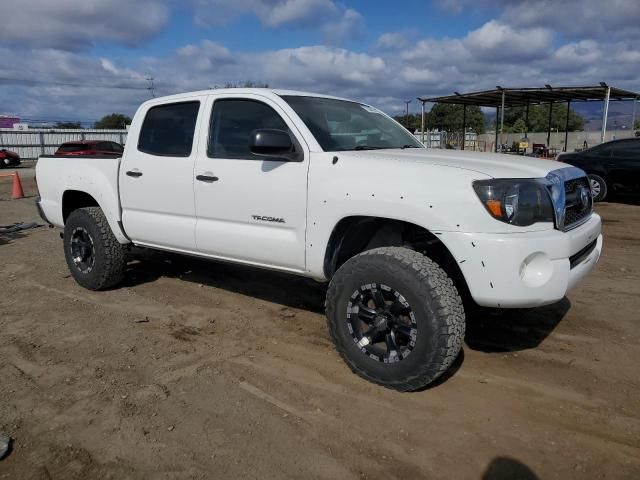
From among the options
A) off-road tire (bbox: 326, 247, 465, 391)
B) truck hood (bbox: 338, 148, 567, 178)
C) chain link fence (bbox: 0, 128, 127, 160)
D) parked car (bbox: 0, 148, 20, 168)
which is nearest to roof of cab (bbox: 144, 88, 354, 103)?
truck hood (bbox: 338, 148, 567, 178)

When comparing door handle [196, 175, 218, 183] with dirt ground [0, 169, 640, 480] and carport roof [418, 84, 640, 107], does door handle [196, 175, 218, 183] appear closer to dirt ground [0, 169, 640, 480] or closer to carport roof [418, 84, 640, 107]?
dirt ground [0, 169, 640, 480]

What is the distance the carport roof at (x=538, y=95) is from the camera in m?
21.2

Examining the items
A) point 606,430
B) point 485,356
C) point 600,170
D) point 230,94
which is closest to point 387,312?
point 485,356

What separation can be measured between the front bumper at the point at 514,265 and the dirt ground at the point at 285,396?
70cm

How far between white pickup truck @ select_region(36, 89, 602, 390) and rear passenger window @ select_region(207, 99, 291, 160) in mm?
11

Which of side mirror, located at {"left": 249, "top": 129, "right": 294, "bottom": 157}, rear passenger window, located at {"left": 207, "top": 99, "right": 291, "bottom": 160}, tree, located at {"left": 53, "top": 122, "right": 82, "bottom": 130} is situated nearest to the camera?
side mirror, located at {"left": 249, "top": 129, "right": 294, "bottom": 157}

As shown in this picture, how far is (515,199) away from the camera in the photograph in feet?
9.98

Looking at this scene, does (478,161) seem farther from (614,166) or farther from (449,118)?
(449,118)

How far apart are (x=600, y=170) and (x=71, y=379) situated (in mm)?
11762

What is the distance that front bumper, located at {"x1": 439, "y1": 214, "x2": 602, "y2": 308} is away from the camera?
9.75 feet

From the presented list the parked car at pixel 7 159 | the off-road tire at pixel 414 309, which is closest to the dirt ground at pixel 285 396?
the off-road tire at pixel 414 309

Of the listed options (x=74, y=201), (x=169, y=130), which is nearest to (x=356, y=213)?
(x=169, y=130)

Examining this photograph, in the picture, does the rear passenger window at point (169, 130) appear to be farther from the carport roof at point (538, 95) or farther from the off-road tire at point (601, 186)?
the carport roof at point (538, 95)

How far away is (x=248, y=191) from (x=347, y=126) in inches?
→ 37.4
